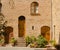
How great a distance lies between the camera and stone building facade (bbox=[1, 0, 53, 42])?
1136 inches

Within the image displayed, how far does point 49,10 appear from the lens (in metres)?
28.7

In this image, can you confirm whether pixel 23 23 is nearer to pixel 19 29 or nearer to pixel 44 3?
pixel 19 29

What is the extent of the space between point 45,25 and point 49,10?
174 centimetres

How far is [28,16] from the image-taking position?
95.3ft

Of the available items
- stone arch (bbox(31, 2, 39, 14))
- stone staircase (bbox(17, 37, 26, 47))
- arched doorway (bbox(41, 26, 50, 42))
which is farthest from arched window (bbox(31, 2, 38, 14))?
stone staircase (bbox(17, 37, 26, 47))

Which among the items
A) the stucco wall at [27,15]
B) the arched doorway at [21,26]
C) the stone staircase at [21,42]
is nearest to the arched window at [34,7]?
the stucco wall at [27,15]

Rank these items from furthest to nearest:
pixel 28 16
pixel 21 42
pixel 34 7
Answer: pixel 34 7 < pixel 28 16 < pixel 21 42

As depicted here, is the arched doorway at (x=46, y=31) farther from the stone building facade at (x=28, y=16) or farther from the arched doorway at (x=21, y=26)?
the arched doorway at (x=21, y=26)

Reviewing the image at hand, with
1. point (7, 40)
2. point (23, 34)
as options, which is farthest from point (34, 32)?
point (7, 40)

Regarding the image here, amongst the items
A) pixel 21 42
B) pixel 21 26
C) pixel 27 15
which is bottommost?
pixel 21 42

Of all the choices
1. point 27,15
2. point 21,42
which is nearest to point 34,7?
point 27,15

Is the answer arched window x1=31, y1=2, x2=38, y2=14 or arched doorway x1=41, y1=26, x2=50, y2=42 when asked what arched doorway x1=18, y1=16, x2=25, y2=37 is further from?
arched doorway x1=41, y1=26, x2=50, y2=42

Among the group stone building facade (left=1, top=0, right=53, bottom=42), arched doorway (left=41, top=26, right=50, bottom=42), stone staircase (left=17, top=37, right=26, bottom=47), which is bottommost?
stone staircase (left=17, top=37, right=26, bottom=47)

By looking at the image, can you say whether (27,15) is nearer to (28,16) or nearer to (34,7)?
(28,16)
